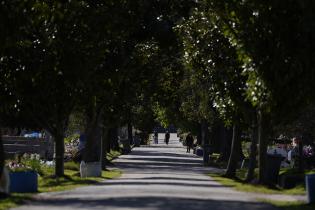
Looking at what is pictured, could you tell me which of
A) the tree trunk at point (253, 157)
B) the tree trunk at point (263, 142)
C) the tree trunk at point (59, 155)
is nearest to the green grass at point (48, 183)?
the tree trunk at point (59, 155)

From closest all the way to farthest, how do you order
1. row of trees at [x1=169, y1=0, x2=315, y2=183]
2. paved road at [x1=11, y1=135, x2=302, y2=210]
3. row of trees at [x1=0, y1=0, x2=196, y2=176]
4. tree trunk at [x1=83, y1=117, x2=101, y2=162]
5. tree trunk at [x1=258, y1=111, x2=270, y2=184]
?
1. paved road at [x1=11, y1=135, x2=302, y2=210]
2. row of trees at [x1=169, y1=0, x2=315, y2=183]
3. tree trunk at [x1=258, y1=111, x2=270, y2=184]
4. row of trees at [x1=0, y1=0, x2=196, y2=176]
5. tree trunk at [x1=83, y1=117, x2=101, y2=162]

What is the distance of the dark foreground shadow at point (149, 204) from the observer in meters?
17.7

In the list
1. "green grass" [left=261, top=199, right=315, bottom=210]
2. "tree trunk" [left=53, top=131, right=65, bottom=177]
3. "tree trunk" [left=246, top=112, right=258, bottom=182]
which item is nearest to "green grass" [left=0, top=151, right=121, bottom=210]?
"tree trunk" [left=53, top=131, right=65, bottom=177]

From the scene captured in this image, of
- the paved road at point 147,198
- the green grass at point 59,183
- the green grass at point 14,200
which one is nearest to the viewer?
the green grass at point 14,200

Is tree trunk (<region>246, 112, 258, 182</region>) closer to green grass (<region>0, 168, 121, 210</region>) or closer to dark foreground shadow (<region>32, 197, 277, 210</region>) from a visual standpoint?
green grass (<region>0, 168, 121, 210</region>)

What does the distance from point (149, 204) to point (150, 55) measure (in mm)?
21648

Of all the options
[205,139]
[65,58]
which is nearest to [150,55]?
[65,58]

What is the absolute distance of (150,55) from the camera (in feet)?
129

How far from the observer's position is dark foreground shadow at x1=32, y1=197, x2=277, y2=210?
17.7 m

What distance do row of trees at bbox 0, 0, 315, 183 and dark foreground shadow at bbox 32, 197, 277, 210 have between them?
3.94 m

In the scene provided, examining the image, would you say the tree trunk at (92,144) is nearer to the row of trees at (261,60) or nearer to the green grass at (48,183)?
the green grass at (48,183)

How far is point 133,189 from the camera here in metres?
23.4

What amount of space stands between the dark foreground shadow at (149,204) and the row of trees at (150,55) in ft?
12.9

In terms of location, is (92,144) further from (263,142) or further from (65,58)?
(263,142)
